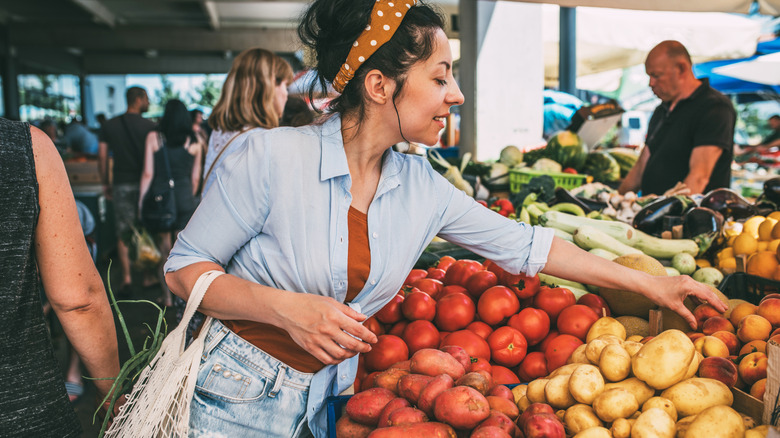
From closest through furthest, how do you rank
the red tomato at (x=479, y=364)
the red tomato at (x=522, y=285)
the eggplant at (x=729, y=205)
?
1. the red tomato at (x=479, y=364)
2. the red tomato at (x=522, y=285)
3. the eggplant at (x=729, y=205)

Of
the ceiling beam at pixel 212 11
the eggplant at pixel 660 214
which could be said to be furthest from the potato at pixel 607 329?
the ceiling beam at pixel 212 11

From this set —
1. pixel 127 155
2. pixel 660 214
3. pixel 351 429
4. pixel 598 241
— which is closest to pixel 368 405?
pixel 351 429

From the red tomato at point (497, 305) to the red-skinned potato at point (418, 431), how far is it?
94 centimetres

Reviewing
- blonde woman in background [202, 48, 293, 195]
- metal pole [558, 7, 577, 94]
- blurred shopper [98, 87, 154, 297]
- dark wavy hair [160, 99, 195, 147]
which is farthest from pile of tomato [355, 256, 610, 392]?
metal pole [558, 7, 577, 94]

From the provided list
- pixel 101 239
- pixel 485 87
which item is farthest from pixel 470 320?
pixel 101 239

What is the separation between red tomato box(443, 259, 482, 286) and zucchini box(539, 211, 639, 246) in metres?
0.86

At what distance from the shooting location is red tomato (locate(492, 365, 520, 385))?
77.9 inches

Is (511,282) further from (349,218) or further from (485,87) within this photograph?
(485,87)

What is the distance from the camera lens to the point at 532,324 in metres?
2.14

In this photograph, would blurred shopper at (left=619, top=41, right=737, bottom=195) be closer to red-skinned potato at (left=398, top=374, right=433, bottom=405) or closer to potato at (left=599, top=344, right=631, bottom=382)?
potato at (left=599, top=344, right=631, bottom=382)

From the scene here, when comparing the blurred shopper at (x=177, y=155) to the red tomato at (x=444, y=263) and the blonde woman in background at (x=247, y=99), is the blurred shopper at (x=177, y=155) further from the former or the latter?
the red tomato at (x=444, y=263)

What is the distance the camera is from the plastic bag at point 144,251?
5.85m

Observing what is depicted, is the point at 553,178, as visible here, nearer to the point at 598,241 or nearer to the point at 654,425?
the point at 598,241

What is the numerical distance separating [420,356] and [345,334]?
31cm
